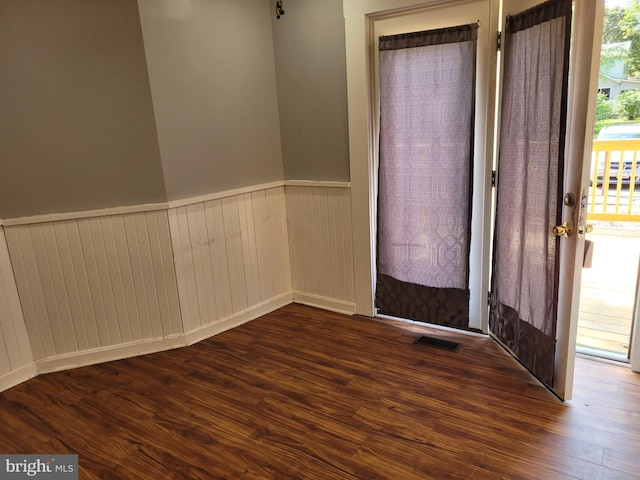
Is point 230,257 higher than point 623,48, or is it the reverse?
point 623,48

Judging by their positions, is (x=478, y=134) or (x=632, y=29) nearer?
(x=632, y=29)

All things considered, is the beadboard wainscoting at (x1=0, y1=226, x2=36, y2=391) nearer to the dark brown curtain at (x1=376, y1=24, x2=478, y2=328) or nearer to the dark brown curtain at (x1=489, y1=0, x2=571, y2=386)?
the dark brown curtain at (x1=376, y1=24, x2=478, y2=328)

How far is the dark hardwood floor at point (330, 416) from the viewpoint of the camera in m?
1.84

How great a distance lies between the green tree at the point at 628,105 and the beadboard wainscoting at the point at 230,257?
2.32m

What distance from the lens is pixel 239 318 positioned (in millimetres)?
3262

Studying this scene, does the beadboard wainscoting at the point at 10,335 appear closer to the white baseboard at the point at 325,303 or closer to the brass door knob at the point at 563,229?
the white baseboard at the point at 325,303

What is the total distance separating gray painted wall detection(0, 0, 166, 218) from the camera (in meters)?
2.32

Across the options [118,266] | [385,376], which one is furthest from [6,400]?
[385,376]

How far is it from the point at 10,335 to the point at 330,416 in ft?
6.18

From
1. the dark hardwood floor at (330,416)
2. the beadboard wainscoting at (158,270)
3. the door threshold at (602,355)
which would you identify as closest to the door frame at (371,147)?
the beadboard wainscoting at (158,270)

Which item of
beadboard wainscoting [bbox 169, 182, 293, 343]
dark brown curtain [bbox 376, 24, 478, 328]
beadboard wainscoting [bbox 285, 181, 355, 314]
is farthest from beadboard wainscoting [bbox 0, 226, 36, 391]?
dark brown curtain [bbox 376, 24, 478, 328]

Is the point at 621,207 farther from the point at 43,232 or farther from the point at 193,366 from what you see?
the point at 43,232

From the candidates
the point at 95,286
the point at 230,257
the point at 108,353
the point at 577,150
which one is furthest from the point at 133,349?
the point at 577,150

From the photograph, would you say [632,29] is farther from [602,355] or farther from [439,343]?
[439,343]
